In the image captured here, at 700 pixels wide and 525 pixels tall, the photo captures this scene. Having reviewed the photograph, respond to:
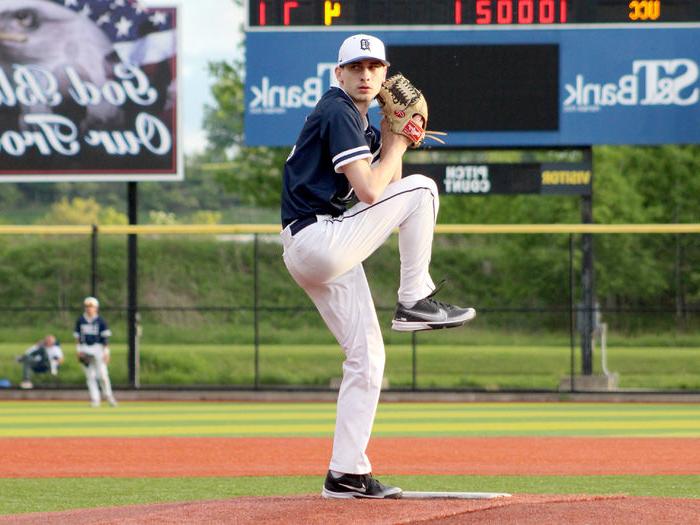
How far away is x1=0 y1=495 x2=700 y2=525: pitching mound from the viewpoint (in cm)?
532

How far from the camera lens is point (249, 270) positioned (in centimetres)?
3847

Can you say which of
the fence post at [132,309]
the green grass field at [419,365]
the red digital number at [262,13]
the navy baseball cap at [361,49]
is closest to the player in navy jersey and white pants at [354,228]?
the navy baseball cap at [361,49]

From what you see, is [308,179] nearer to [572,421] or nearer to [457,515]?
[457,515]

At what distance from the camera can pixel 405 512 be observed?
5.43 meters

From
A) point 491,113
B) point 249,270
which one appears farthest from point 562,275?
point 491,113

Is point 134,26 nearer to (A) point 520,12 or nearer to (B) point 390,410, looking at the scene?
(A) point 520,12

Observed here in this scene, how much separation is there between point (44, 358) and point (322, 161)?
20.0m

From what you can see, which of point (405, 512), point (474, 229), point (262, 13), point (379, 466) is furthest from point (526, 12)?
point (405, 512)

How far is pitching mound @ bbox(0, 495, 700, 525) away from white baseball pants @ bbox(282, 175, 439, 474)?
353 mm

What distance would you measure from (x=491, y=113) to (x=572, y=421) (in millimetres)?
4911

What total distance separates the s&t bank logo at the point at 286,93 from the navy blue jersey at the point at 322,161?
12.6 metres

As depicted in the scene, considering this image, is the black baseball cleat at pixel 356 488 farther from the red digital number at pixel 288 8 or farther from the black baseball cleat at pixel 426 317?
the red digital number at pixel 288 8

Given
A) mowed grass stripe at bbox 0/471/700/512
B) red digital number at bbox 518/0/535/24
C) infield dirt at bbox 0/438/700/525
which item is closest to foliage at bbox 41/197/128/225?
red digital number at bbox 518/0/535/24

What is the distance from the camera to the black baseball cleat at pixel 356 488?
5859mm
